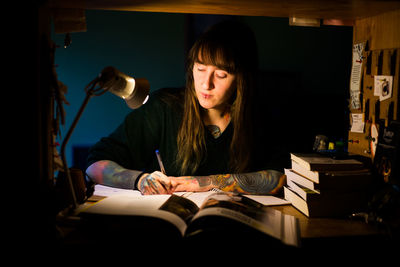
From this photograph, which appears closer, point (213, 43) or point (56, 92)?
point (56, 92)

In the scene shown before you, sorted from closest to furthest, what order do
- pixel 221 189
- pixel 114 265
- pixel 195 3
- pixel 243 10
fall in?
pixel 114 265 < pixel 195 3 < pixel 243 10 < pixel 221 189

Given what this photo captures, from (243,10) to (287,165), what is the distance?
0.80 meters

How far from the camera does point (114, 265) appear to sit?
3.12 ft

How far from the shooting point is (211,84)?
1.79 metres

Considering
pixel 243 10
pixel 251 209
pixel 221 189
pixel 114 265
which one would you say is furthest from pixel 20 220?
pixel 243 10

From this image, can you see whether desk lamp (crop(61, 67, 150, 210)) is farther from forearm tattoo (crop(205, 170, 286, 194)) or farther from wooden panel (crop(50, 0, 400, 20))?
forearm tattoo (crop(205, 170, 286, 194))

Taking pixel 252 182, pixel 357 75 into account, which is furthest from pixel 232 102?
pixel 357 75

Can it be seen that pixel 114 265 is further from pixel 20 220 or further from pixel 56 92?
pixel 56 92

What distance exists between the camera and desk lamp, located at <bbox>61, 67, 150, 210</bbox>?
112 centimetres

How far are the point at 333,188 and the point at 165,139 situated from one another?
1094 millimetres

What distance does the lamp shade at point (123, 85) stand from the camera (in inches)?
44.8

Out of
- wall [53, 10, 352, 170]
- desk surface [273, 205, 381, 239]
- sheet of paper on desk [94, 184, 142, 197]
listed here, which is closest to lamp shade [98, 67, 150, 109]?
sheet of paper on desk [94, 184, 142, 197]

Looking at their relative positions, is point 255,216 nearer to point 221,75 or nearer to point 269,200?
point 269,200

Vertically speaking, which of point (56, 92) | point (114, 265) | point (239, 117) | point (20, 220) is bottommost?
point (114, 265)
